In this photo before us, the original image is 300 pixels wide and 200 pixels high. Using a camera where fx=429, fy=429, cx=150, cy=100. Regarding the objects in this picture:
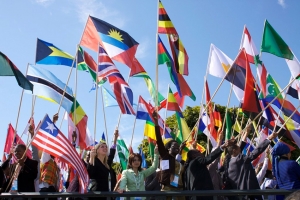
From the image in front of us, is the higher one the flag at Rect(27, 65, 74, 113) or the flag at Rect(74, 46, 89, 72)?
the flag at Rect(74, 46, 89, 72)

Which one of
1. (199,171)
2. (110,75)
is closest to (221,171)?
(199,171)

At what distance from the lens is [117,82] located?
35.4 ft

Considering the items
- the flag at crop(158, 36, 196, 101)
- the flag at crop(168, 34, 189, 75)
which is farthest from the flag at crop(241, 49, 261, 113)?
the flag at crop(158, 36, 196, 101)

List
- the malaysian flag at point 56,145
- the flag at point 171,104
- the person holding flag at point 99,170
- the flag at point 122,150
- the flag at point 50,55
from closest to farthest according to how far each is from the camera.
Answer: the malaysian flag at point 56,145 → the person holding flag at point 99,170 → the flag at point 50,55 → the flag at point 171,104 → the flag at point 122,150

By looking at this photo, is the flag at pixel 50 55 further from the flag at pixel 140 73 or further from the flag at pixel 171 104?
the flag at pixel 171 104

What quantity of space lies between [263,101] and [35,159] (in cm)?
702

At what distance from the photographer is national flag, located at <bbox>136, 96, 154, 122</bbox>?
13244mm

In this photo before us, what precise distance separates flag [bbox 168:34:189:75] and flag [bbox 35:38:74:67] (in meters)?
3.01

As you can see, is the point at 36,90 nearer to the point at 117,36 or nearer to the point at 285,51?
the point at 117,36

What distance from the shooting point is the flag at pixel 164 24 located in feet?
36.5

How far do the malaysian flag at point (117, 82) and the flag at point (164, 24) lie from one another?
159cm

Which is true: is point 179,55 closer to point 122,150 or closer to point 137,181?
point 137,181

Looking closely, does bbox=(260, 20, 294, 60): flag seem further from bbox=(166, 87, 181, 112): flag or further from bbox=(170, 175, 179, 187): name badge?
bbox=(170, 175, 179, 187): name badge

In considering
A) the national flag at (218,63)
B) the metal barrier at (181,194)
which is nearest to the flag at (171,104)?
the national flag at (218,63)
